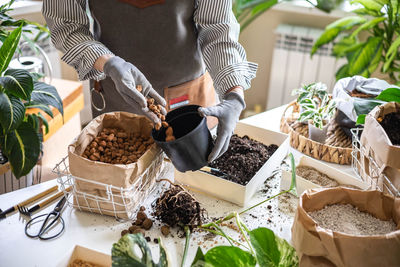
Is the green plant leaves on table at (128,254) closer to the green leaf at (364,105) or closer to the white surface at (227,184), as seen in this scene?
the white surface at (227,184)

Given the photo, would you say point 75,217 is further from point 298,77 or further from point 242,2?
point 298,77

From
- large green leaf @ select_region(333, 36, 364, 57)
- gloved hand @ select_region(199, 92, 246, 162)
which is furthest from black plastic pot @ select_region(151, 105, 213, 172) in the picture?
large green leaf @ select_region(333, 36, 364, 57)

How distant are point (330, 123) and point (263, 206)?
24.8 inches

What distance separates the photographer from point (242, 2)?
2.40 metres

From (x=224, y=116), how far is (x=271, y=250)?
44cm

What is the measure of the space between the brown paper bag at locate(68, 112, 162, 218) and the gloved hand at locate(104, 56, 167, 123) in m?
0.12

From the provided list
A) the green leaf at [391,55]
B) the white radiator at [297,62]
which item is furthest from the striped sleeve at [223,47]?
the white radiator at [297,62]

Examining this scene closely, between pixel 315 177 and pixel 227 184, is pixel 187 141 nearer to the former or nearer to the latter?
pixel 227 184

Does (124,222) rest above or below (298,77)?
above

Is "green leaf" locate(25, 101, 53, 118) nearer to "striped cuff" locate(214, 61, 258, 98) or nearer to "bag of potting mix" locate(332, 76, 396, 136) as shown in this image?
"striped cuff" locate(214, 61, 258, 98)

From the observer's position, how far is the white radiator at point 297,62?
9.98 feet

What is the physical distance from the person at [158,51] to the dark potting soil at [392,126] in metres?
0.44

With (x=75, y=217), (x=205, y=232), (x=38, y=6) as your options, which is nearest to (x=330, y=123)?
(x=205, y=232)

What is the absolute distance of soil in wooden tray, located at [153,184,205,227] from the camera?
1.10 meters
